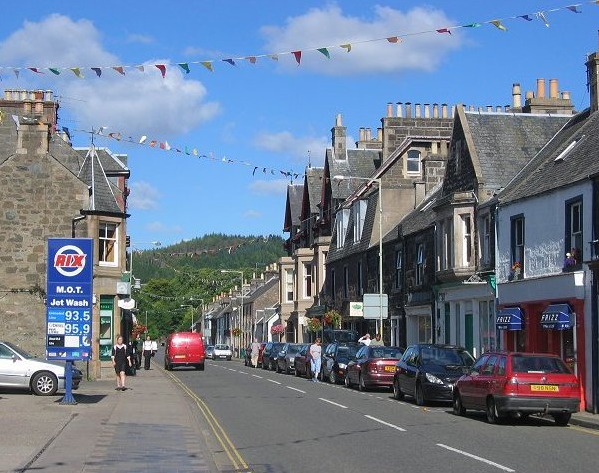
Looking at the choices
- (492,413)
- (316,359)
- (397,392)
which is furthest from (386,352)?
(492,413)

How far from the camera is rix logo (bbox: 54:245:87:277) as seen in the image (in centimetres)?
2450

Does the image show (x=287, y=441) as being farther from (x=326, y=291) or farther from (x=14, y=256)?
(x=326, y=291)

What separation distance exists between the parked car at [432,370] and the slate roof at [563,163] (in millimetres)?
5293

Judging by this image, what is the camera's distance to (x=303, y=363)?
44.0 m

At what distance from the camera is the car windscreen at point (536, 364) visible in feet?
66.0

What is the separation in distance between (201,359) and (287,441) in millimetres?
38089

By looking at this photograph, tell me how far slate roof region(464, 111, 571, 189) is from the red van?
23.5 metres

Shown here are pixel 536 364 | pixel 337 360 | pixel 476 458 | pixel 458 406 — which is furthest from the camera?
pixel 337 360

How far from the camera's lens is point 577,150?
28406 mm

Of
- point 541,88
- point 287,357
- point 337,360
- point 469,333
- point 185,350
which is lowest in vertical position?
point 287,357

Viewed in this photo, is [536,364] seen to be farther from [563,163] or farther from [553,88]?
[553,88]

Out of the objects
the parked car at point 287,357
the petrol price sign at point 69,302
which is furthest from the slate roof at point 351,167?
the petrol price sign at point 69,302

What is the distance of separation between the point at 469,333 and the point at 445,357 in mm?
9462

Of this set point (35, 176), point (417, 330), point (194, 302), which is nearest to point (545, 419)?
point (417, 330)
